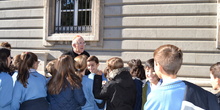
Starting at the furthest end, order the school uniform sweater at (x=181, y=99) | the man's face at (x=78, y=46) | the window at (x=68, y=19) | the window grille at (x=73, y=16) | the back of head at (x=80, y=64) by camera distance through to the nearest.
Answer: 1. the window grille at (x=73, y=16)
2. the window at (x=68, y=19)
3. the man's face at (x=78, y=46)
4. the back of head at (x=80, y=64)
5. the school uniform sweater at (x=181, y=99)

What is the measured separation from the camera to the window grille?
8.84m

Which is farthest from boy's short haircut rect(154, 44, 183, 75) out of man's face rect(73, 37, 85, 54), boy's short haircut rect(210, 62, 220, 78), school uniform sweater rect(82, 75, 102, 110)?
man's face rect(73, 37, 85, 54)

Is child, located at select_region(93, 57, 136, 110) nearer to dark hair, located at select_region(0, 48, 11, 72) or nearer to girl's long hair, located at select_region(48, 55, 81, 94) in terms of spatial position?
girl's long hair, located at select_region(48, 55, 81, 94)

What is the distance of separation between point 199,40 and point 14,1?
6360 mm

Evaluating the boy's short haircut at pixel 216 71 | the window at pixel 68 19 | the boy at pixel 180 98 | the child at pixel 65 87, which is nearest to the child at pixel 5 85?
the child at pixel 65 87

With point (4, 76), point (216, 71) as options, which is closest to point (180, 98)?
point (216, 71)

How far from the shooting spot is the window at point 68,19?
8641mm

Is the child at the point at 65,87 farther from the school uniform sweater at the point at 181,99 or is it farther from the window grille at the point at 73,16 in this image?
the window grille at the point at 73,16

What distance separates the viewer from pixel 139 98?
3594mm

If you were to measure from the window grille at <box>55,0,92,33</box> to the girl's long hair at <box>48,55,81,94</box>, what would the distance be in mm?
5352

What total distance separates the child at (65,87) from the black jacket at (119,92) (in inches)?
10.1

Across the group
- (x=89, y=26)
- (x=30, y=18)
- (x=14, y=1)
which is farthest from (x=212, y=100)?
(x=14, y=1)

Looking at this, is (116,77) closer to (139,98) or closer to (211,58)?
(139,98)

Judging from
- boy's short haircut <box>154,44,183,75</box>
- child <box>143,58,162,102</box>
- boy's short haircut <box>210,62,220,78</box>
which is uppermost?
boy's short haircut <box>154,44,183,75</box>
